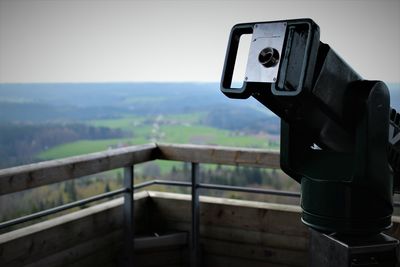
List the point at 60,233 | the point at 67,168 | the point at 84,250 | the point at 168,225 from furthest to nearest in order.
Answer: the point at 168,225 < the point at 84,250 < the point at 60,233 < the point at 67,168

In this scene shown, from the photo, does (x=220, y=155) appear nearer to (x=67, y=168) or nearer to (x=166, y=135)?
(x=166, y=135)

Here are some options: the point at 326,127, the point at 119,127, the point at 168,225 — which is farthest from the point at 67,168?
the point at 326,127

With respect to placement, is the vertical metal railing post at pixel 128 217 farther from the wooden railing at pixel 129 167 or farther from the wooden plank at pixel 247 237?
the wooden plank at pixel 247 237

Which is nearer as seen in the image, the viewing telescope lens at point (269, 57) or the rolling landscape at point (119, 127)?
the viewing telescope lens at point (269, 57)

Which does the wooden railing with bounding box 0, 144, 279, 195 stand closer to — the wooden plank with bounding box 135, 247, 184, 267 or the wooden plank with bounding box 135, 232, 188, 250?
the wooden plank with bounding box 135, 232, 188, 250

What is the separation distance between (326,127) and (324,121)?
3 cm

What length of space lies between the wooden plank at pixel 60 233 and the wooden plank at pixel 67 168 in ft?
0.99

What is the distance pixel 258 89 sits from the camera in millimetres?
1142

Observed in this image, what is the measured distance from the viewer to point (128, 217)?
264cm

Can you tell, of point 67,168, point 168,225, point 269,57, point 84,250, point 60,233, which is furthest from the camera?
point 168,225

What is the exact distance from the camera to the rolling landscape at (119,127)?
236cm

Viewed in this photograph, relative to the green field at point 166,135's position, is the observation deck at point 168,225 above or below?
below

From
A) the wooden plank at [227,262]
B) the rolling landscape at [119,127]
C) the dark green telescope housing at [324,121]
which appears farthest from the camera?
the wooden plank at [227,262]

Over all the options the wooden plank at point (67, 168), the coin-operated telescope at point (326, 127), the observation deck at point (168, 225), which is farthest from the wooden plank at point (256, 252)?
the coin-operated telescope at point (326, 127)
